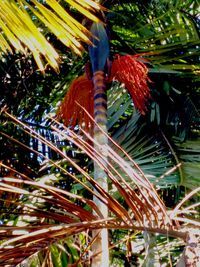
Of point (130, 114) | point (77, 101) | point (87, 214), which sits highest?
point (130, 114)

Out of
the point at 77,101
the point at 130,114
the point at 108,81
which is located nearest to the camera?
the point at 108,81

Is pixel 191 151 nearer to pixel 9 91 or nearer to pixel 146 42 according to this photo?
pixel 146 42

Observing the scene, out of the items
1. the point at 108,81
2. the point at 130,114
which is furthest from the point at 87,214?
the point at 130,114

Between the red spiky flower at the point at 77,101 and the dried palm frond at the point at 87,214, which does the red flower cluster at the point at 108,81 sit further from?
the dried palm frond at the point at 87,214

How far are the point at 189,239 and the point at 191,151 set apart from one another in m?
2.21

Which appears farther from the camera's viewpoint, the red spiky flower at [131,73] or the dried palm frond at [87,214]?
the red spiky flower at [131,73]

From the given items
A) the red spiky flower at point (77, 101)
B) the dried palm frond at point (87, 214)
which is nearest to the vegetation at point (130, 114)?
the red spiky flower at point (77, 101)

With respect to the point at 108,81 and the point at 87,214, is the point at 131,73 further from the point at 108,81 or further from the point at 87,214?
the point at 87,214

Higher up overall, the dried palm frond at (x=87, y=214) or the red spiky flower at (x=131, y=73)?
the red spiky flower at (x=131, y=73)

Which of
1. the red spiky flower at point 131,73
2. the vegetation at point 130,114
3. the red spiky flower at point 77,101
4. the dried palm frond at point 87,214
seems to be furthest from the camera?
the vegetation at point 130,114

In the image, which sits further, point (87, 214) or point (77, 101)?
point (77, 101)

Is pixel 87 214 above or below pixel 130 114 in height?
below

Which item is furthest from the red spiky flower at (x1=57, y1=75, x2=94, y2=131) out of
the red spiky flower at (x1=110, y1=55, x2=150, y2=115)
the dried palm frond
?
the dried palm frond

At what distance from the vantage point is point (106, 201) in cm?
127
